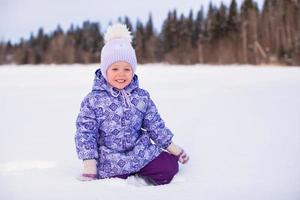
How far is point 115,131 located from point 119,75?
18 cm

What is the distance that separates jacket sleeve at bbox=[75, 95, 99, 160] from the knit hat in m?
0.13

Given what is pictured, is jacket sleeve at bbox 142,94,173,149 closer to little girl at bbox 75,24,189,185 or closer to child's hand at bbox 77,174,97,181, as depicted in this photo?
little girl at bbox 75,24,189,185

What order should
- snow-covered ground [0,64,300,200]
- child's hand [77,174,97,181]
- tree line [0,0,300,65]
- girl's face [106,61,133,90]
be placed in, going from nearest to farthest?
snow-covered ground [0,64,300,200], child's hand [77,174,97,181], girl's face [106,61,133,90], tree line [0,0,300,65]

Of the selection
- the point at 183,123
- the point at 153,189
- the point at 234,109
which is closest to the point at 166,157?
the point at 153,189

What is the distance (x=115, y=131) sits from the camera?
4.90ft

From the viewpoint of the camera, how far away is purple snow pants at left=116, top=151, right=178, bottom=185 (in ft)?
4.68

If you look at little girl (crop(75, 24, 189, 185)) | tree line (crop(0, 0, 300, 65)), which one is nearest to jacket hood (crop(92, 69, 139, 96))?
little girl (crop(75, 24, 189, 185))

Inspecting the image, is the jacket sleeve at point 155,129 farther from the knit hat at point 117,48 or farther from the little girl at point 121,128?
the knit hat at point 117,48

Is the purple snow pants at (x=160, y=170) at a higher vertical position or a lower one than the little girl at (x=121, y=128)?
lower

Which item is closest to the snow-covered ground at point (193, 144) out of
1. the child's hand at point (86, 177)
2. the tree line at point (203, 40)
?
the child's hand at point (86, 177)

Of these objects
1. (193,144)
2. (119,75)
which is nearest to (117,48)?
(119,75)

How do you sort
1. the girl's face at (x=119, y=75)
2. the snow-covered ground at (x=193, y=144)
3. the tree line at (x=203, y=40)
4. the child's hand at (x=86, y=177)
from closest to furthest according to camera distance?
the snow-covered ground at (x=193, y=144) → the child's hand at (x=86, y=177) → the girl's face at (x=119, y=75) → the tree line at (x=203, y=40)

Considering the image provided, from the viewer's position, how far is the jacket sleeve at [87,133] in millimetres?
1429

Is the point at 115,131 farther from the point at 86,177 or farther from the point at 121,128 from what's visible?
the point at 86,177
